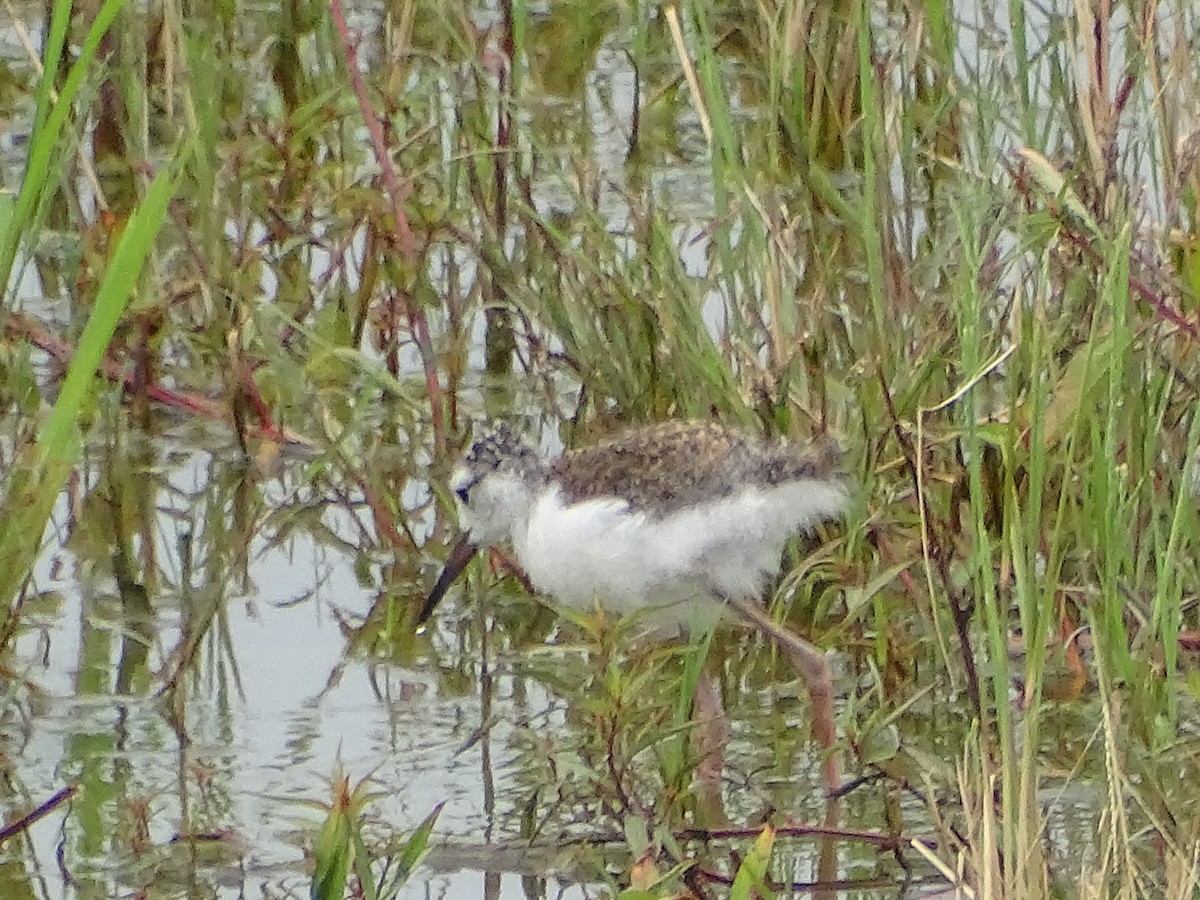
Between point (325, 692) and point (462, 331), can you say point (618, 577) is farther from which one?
point (462, 331)

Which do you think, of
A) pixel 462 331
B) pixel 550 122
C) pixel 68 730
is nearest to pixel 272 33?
pixel 550 122

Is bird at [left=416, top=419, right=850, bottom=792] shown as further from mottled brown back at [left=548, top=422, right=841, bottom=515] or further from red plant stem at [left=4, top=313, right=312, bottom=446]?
red plant stem at [left=4, top=313, right=312, bottom=446]

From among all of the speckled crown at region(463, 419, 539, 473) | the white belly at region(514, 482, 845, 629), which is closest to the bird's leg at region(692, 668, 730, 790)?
the white belly at region(514, 482, 845, 629)

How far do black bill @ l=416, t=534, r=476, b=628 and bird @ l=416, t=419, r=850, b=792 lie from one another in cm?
22

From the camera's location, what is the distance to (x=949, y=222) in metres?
4.16

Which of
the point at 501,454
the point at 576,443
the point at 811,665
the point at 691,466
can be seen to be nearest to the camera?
the point at 691,466

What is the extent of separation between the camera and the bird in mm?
3410

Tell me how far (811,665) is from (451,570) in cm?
65

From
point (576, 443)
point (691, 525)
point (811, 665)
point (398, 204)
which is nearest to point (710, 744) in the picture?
point (811, 665)

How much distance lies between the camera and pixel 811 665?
3.54 meters

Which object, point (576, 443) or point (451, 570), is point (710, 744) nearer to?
point (451, 570)

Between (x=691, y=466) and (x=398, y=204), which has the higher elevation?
(x=398, y=204)

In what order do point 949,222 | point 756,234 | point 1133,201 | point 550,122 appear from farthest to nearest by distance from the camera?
1. point 550,122
2. point 949,222
3. point 756,234
4. point 1133,201

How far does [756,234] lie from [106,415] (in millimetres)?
1150
